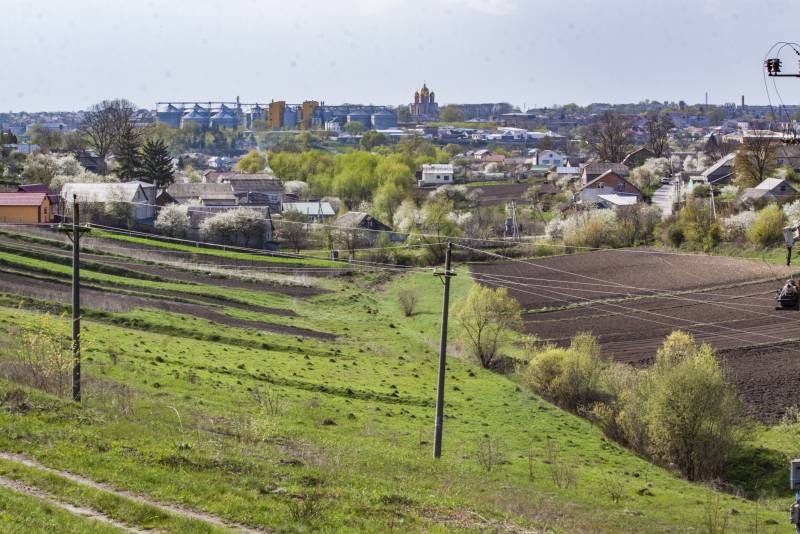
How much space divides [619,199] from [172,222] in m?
35.9

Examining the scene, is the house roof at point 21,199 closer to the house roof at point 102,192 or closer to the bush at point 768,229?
the house roof at point 102,192

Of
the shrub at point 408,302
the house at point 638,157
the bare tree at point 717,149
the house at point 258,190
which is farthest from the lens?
the bare tree at point 717,149

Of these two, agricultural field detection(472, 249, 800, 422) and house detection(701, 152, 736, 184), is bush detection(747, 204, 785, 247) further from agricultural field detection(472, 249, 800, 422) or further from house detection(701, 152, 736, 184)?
house detection(701, 152, 736, 184)

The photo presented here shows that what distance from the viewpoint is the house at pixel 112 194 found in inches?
2275

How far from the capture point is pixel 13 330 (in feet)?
80.2

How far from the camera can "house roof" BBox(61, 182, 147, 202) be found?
190 ft

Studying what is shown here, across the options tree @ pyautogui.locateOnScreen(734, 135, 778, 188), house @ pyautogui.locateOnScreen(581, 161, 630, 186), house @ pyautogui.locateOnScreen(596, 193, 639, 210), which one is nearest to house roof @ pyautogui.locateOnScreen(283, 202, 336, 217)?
house @ pyautogui.locateOnScreen(596, 193, 639, 210)

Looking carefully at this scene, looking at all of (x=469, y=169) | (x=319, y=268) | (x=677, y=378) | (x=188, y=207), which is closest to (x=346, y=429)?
(x=677, y=378)

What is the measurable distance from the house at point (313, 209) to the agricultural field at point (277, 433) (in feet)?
98.6

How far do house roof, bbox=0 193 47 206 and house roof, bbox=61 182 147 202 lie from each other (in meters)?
8.90

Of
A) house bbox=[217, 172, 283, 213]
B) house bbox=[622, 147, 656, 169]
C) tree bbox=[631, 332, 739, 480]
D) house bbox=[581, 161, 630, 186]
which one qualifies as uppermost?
house bbox=[622, 147, 656, 169]

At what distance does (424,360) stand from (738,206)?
38.8 m

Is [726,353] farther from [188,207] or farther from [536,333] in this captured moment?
[188,207]

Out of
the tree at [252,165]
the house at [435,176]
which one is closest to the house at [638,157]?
the house at [435,176]
